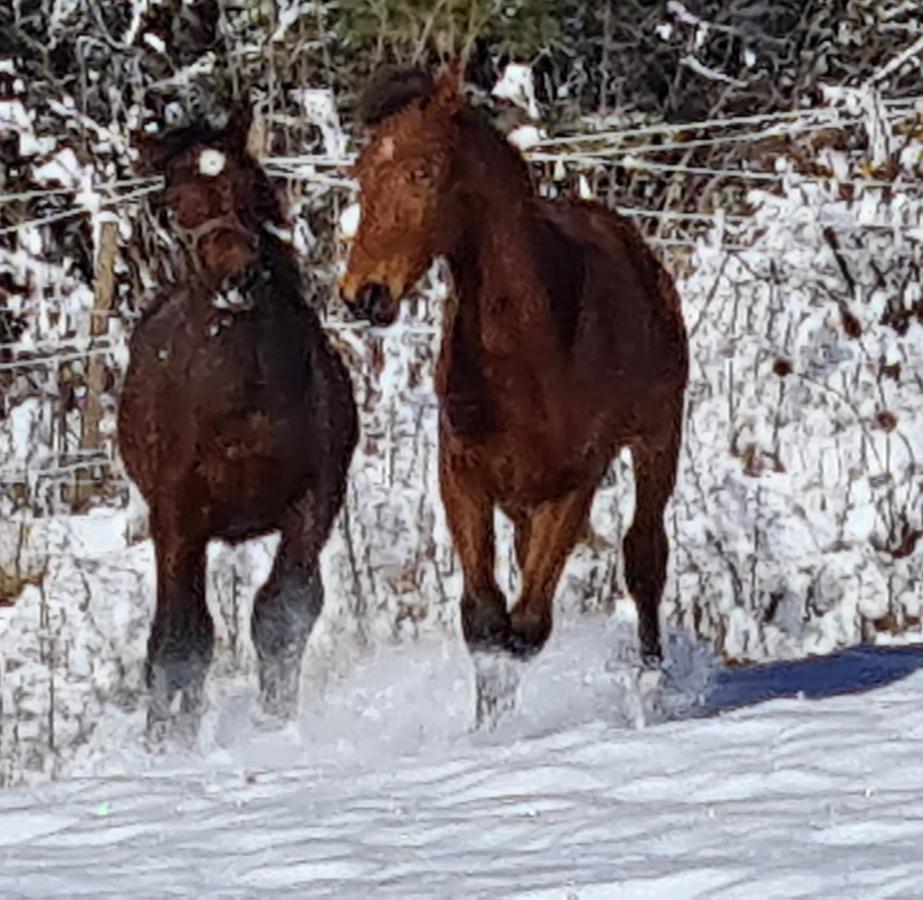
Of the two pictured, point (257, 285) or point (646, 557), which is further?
point (646, 557)

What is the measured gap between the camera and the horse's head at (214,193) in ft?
22.9

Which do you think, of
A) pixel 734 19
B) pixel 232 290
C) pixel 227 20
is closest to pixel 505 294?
pixel 232 290

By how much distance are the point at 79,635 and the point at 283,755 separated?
2.19 m

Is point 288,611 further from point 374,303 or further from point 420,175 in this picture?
point 420,175

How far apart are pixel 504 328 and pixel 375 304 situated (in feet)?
1.72

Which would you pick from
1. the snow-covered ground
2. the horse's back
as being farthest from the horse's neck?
the snow-covered ground

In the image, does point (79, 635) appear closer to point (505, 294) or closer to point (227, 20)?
point (505, 294)

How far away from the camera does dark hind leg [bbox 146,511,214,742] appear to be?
7281mm

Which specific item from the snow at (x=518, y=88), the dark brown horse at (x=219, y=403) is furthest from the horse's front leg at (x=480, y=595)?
the snow at (x=518, y=88)

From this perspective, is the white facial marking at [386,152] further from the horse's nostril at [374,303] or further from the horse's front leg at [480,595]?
the horse's front leg at [480,595]

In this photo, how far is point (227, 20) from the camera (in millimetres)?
14734

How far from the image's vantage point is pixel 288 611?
24.8ft

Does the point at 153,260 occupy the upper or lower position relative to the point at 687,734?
upper

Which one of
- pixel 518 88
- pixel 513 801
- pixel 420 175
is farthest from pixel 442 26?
pixel 513 801
